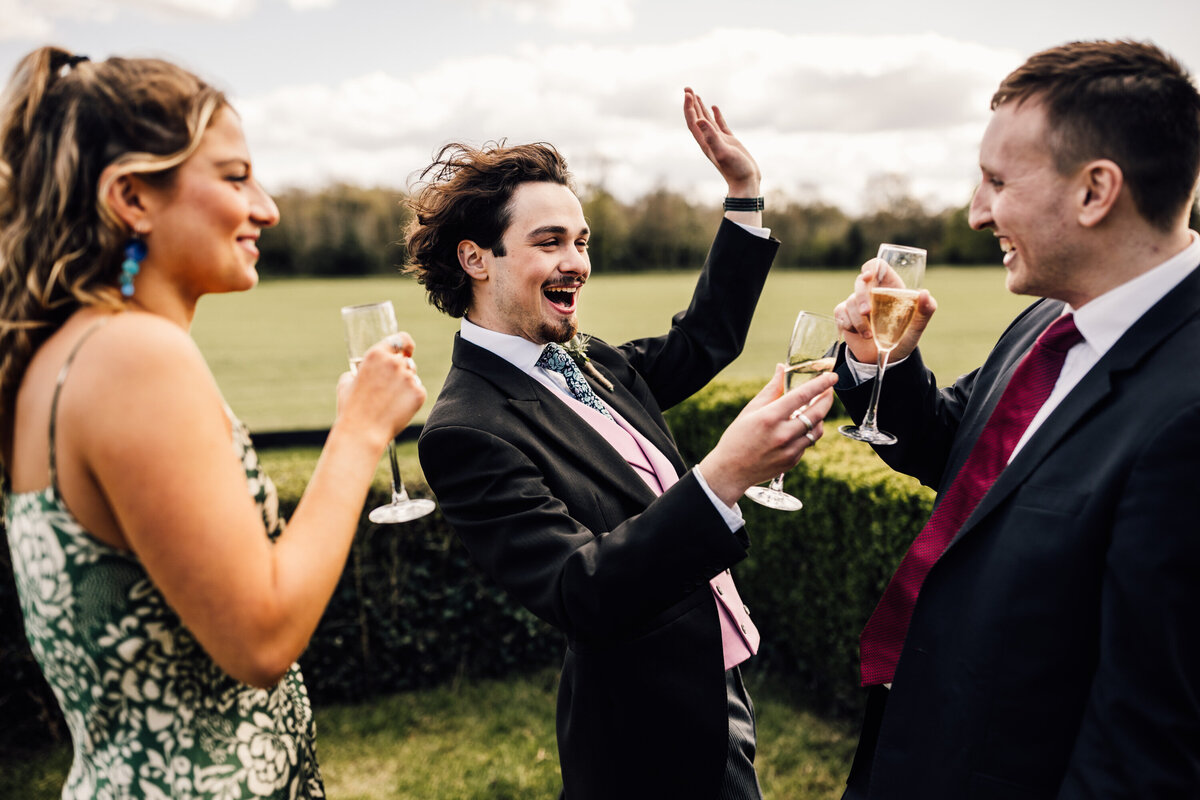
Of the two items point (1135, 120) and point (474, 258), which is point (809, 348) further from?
point (474, 258)

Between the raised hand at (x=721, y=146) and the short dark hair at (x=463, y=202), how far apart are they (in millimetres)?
558

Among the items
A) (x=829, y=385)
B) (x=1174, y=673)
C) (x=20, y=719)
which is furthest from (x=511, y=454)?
(x=20, y=719)

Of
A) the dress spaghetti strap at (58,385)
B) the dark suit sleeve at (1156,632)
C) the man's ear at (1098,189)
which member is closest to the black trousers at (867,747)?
the dark suit sleeve at (1156,632)

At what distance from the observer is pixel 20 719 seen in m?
5.18

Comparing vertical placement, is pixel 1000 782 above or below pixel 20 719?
above

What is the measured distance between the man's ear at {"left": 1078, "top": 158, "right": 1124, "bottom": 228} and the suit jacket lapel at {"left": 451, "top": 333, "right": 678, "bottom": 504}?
151 centimetres

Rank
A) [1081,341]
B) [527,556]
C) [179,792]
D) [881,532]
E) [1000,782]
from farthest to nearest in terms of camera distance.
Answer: [881,532] → [527,556] → [1081,341] → [1000,782] → [179,792]

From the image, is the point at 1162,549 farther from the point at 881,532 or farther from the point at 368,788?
the point at 368,788

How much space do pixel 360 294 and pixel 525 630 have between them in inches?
1798

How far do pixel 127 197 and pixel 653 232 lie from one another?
216ft

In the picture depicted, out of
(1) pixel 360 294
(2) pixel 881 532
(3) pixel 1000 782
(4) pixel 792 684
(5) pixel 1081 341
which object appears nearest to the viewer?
(3) pixel 1000 782

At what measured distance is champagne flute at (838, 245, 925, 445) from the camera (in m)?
2.63

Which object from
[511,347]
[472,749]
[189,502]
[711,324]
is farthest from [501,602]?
[189,502]

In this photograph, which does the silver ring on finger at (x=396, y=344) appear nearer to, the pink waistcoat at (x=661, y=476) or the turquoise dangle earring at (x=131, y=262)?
the turquoise dangle earring at (x=131, y=262)
